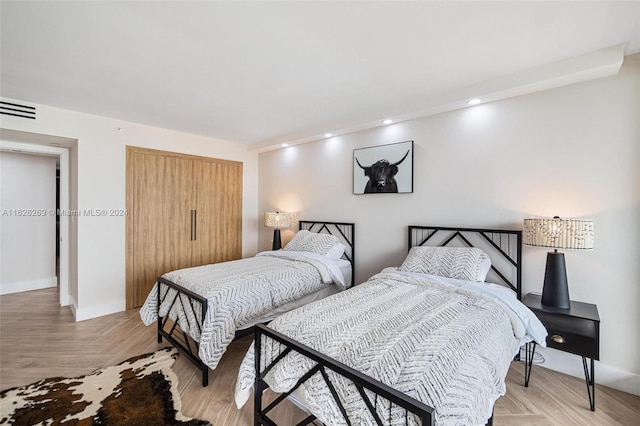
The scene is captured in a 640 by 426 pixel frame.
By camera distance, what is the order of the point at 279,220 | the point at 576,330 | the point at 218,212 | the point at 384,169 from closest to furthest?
the point at 576,330, the point at 384,169, the point at 279,220, the point at 218,212

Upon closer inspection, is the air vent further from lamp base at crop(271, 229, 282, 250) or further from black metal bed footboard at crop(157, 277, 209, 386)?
lamp base at crop(271, 229, 282, 250)

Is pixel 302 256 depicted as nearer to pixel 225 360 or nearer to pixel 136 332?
pixel 225 360

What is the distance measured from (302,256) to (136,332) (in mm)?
2020

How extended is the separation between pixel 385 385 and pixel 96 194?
3981 millimetres

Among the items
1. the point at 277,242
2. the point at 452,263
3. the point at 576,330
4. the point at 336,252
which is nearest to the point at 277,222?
the point at 277,242

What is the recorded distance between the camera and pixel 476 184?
2799 mm

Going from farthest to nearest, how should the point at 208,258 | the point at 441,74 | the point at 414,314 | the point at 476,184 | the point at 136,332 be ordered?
the point at 208,258 < the point at 136,332 < the point at 476,184 < the point at 441,74 < the point at 414,314

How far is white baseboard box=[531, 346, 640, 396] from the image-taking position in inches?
83.1

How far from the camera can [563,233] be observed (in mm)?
2092

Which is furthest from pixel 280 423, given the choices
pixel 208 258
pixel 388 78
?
pixel 208 258

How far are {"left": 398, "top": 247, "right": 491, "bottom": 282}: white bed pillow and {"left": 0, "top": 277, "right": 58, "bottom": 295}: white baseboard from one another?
19.0ft

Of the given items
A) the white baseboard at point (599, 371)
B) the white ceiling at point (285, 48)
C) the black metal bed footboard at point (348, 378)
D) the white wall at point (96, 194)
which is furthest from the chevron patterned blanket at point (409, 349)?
the white wall at point (96, 194)

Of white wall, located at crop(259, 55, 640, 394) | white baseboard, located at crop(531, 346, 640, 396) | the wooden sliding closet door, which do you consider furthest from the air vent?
white baseboard, located at crop(531, 346, 640, 396)

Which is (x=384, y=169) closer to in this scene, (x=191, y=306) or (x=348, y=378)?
(x=191, y=306)
